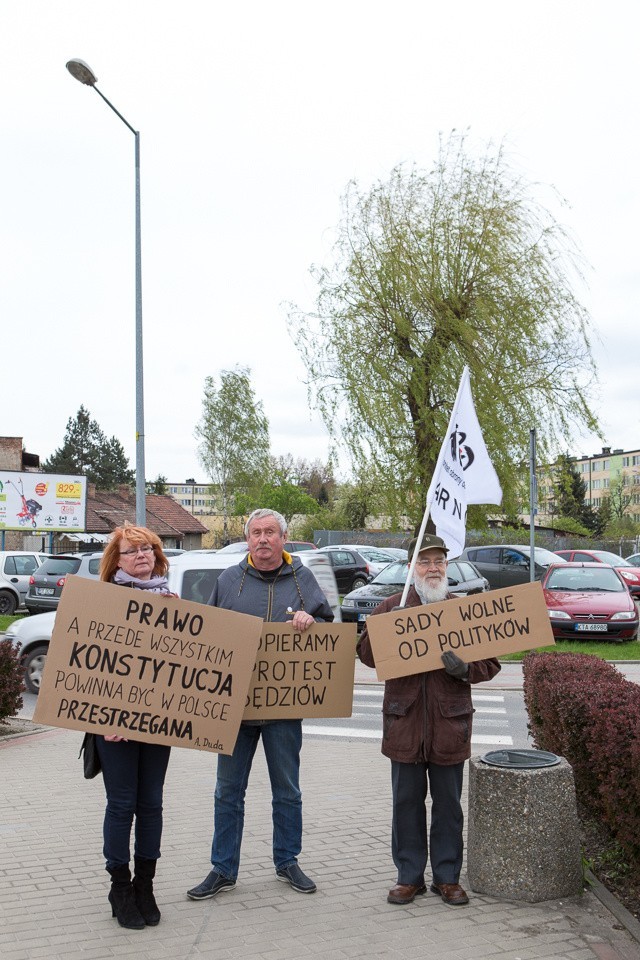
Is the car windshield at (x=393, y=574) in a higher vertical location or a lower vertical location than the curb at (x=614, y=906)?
higher

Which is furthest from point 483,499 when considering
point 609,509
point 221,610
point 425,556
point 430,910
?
point 609,509

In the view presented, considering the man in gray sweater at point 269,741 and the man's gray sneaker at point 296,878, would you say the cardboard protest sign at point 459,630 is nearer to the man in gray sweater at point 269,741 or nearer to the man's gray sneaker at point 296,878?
the man in gray sweater at point 269,741

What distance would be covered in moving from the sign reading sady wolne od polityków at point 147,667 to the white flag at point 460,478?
1435 mm

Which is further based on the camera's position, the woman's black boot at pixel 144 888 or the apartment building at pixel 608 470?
the apartment building at pixel 608 470

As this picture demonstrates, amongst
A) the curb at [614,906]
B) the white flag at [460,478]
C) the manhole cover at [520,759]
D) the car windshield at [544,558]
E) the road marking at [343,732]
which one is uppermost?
the white flag at [460,478]

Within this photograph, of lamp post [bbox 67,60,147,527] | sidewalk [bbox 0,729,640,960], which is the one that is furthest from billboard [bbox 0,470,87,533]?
sidewalk [bbox 0,729,640,960]

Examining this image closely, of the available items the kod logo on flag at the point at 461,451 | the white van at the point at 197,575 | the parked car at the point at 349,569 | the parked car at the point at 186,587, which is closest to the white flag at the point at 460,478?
the kod logo on flag at the point at 461,451

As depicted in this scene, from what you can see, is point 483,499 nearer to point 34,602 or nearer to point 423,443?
point 423,443

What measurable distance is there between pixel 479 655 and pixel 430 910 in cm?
125

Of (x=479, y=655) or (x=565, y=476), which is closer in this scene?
(x=479, y=655)

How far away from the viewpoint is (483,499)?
19.8 ft

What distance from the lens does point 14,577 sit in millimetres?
25375

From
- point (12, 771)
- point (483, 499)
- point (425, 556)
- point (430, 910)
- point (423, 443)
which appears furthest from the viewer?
point (423, 443)

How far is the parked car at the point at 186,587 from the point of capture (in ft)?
35.2
